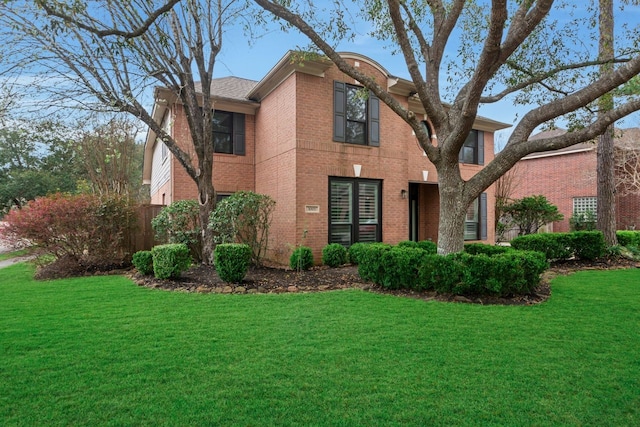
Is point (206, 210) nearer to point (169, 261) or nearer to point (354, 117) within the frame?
point (169, 261)

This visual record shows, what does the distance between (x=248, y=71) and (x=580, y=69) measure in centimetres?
864

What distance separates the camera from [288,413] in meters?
2.62

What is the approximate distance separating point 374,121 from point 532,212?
909cm

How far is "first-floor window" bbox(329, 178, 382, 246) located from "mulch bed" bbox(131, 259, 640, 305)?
1.17 m

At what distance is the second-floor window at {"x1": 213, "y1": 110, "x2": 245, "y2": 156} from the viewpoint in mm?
11328

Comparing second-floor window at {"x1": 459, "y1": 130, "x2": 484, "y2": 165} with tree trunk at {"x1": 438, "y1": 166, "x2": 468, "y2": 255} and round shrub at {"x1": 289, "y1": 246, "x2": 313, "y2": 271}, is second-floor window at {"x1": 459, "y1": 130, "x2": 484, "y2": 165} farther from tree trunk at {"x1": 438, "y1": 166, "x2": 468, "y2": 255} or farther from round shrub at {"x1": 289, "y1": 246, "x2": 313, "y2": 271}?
round shrub at {"x1": 289, "y1": 246, "x2": 313, "y2": 271}

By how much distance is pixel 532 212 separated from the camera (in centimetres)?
1522

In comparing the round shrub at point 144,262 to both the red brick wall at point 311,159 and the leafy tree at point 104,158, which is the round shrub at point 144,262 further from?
the leafy tree at point 104,158

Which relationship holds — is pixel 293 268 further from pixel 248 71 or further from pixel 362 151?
pixel 248 71

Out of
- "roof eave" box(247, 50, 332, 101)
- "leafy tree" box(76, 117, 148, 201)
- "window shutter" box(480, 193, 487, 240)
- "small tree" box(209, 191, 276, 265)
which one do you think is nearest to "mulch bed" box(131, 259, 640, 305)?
"small tree" box(209, 191, 276, 265)

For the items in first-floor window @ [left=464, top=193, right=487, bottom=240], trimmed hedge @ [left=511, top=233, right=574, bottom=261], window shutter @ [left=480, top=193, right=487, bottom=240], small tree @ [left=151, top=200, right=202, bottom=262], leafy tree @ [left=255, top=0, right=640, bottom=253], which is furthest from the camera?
window shutter @ [left=480, top=193, right=487, bottom=240]

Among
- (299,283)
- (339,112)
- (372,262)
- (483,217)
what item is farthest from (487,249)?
(483,217)

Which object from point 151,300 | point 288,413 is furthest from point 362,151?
point 288,413

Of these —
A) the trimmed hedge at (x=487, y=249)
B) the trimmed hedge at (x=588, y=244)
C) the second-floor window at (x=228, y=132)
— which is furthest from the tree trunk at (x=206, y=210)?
the trimmed hedge at (x=588, y=244)
